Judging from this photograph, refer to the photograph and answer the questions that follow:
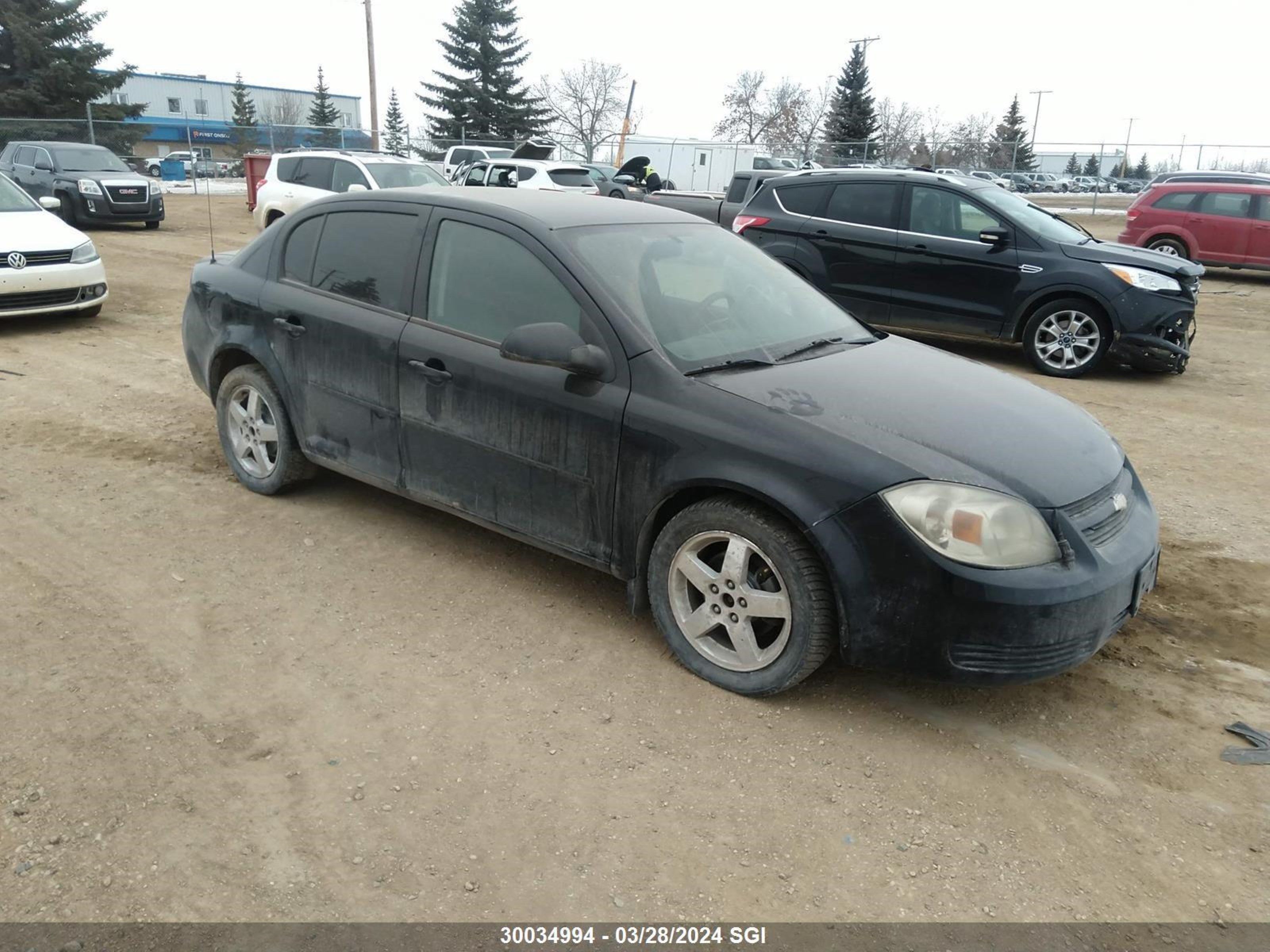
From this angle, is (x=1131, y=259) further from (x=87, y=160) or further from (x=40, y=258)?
(x=87, y=160)

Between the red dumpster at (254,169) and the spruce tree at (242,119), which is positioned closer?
the red dumpster at (254,169)

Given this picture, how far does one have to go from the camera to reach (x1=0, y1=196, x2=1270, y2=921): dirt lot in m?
2.57

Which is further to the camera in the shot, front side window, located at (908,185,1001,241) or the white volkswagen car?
front side window, located at (908,185,1001,241)

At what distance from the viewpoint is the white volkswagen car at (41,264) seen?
9008 millimetres

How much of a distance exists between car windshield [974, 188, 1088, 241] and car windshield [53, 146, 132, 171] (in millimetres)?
18109

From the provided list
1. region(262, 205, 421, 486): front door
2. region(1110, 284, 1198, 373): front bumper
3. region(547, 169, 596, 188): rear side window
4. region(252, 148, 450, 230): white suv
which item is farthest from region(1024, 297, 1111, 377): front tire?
region(547, 169, 596, 188): rear side window

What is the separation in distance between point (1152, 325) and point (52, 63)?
134ft

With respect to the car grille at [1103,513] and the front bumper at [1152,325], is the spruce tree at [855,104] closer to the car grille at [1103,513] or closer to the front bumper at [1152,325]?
the front bumper at [1152,325]

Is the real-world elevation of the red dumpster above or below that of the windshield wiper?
above

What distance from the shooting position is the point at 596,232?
13.3ft

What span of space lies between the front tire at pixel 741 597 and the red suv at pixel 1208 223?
16.4 m

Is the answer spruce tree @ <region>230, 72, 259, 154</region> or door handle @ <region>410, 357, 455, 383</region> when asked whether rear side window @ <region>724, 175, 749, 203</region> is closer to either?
door handle @ <region>410, 357, 455, 383</region>

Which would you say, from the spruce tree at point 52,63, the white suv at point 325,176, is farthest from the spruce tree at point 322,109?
the white suv at point 325,176

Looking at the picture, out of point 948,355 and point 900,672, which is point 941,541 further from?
point 948,355
